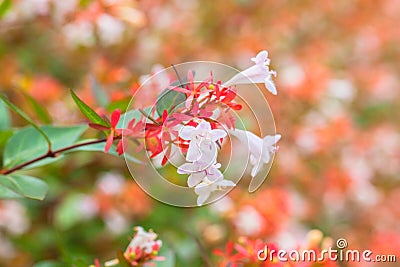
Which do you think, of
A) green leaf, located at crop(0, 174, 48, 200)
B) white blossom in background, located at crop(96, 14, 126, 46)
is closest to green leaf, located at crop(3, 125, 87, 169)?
green leaf, located at crop(0, 174, 48, 200)

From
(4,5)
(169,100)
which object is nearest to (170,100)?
(169,100)

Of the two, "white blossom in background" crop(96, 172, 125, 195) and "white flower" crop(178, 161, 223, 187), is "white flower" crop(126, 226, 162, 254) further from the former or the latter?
"white blossom in background" crop(96, 172, 125, 195)

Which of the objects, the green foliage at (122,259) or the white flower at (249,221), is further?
the white flower at (249,221)

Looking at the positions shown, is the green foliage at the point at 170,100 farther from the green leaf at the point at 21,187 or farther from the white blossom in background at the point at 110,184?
the white blossom in background at the point at 110,184

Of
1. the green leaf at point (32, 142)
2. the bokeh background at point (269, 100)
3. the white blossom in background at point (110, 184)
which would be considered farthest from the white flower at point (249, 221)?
the green leaf at point (32, 142)

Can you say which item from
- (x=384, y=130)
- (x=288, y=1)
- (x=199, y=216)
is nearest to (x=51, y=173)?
(x=199, y=216)

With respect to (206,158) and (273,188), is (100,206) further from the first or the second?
(206,158)
